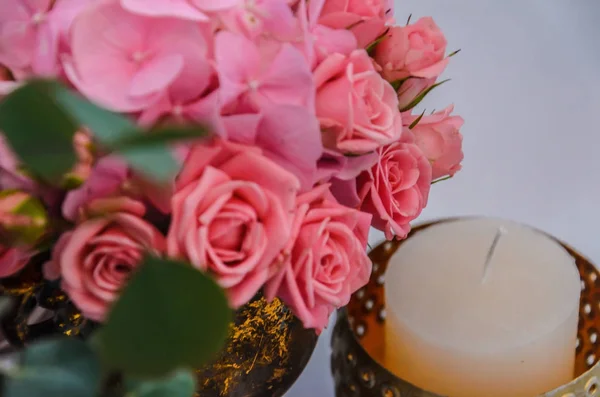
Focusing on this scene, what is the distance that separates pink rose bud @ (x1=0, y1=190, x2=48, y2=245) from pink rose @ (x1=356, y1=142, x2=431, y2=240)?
0.14m

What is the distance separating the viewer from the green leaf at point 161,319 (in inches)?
5.3

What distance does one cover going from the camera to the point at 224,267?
9.3 inches

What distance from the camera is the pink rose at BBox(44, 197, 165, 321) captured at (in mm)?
235

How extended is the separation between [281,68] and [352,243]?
3.0 inches

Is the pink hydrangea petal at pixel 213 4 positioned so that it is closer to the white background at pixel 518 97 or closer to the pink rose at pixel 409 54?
the pink rose at pixel 409 54

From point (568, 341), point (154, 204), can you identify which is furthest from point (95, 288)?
point (568, 341)

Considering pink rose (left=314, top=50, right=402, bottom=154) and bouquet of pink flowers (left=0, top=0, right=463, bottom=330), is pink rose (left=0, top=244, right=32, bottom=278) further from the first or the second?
pink rose (left=314, top=50, right=402, bottom=154)

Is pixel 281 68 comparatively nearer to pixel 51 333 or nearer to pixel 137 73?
pixel 137 73

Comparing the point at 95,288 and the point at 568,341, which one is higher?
the point at 95,288

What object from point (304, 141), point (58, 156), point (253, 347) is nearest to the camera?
point (58, 156)

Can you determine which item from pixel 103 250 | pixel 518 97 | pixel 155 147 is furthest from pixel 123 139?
pixel 518 97

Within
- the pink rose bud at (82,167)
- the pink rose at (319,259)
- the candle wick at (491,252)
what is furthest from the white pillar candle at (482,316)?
the pink rose bud at (82,167)

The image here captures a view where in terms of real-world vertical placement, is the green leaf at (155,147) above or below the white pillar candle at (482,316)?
above

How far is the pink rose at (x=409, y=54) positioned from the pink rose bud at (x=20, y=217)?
0.55 feet
